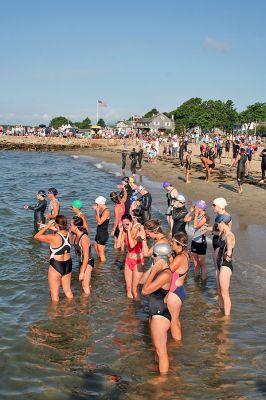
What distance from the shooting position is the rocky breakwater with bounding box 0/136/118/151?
6791 centimetres

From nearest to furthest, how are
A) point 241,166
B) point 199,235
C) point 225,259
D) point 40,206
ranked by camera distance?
point 225,259 < point 199,235 < point 40,206 < point 241,166

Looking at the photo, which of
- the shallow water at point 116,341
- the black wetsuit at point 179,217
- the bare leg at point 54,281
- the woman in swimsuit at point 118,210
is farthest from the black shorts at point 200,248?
the bare leg at point 54,281

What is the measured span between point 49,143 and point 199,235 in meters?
67.0

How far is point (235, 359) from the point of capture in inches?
256

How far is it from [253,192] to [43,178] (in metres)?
18.8

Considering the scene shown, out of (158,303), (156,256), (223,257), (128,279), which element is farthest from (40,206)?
(158,303)

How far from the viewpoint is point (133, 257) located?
8.48m

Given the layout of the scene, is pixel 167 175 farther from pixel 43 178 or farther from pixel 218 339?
pixel 218 339

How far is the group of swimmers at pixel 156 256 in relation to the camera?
571 centimetres

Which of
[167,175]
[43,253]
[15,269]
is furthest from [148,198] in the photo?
[167,175]

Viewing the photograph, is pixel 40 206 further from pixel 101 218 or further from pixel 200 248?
pixel 200 248

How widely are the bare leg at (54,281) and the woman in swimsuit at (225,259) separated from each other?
3.06 m

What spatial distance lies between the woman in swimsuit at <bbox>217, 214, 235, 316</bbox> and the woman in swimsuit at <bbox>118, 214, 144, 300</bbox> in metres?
1.55

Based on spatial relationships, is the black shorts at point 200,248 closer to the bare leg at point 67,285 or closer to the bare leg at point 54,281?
the bare leg at point 67,285
